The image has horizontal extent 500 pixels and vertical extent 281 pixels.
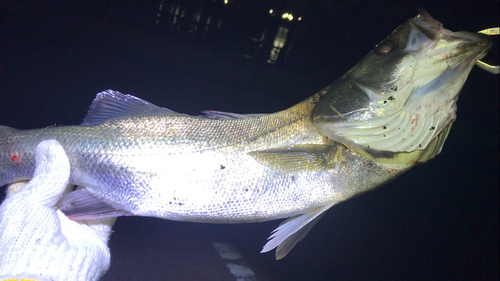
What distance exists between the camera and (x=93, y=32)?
2105 millimetres

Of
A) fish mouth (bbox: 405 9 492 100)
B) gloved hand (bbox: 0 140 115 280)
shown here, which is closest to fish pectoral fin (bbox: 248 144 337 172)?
fish mouth (bbox: 405 9 492 100)

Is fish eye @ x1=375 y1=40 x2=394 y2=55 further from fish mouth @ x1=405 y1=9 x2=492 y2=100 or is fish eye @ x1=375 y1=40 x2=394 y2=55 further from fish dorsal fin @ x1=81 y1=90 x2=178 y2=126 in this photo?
fish dorsal fin @ x1=81 y1=90 x2=178 y2=126

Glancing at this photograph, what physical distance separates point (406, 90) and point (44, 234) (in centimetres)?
123

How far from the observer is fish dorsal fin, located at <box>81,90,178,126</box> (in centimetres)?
85

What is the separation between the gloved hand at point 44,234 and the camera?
0.69 meters

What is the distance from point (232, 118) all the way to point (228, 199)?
0.31m

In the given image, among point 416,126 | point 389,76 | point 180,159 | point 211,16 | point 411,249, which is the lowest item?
point 411,249

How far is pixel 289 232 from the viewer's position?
2.60 feet

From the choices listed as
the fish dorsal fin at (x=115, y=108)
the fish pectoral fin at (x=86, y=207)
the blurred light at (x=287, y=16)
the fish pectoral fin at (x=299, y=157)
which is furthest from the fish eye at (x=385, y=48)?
the blurred light at (x=287, y=16)

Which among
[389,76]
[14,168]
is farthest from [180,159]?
[389,76]

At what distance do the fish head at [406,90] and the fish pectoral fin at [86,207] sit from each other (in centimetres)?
82

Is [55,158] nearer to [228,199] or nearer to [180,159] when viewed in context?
[180,159]

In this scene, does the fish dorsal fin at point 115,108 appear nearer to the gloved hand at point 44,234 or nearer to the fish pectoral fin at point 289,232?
the gloved hand at point 44,234

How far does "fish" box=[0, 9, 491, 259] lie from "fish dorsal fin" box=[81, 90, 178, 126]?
0.05 m
